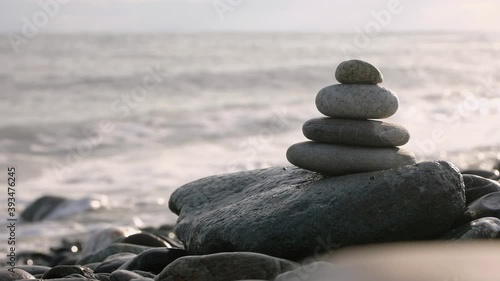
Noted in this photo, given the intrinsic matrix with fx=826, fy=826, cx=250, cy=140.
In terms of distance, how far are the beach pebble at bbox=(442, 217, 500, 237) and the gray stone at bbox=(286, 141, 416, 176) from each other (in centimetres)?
67

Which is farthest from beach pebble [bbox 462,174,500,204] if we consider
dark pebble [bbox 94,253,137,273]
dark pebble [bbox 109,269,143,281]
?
dark pebble [bbox 94,253,137,273]

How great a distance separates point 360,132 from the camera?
611 centimetres

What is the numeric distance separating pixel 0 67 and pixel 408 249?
3617cm

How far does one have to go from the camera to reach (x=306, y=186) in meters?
6.17

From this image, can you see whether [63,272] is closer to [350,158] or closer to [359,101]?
[350,158]

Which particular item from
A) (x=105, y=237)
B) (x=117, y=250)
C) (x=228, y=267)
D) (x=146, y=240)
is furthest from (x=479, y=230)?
(x=105, y=237)

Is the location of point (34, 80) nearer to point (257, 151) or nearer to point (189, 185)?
point (257, 151)

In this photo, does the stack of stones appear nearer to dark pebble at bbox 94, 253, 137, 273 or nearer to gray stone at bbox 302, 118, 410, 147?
gray stone at bbox 302, 118, 410, 147

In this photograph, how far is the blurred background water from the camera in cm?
1553

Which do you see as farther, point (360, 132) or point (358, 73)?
point (358, 73)

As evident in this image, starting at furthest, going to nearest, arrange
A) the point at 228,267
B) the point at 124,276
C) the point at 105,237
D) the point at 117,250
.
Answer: the point at 105,237 → the point at 117,250 → the point at 124,276 → the point at 228,267

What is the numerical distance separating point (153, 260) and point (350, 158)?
1.75 metres

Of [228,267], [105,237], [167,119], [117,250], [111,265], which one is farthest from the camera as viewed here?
[167,119]

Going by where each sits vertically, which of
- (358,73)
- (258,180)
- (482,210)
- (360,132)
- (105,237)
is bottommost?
(482,210)
